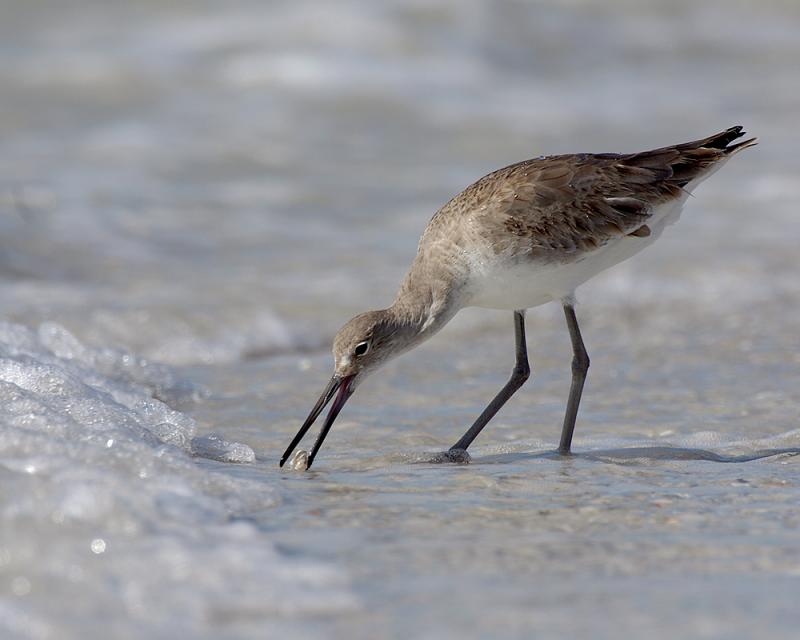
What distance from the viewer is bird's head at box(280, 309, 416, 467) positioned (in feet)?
17.5

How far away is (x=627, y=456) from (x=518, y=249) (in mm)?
912

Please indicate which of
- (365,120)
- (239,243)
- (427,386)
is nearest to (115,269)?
(239,243)

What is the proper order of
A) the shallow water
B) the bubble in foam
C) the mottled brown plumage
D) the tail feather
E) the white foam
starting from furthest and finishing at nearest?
1. the tail feather
2. the mottled brown plumage
3. the bubble in foam
4. the shallow water
5. the white foam

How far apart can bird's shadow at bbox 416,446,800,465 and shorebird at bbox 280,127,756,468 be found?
0.18 ft

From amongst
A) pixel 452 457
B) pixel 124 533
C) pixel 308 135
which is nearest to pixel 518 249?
pixel 452 457

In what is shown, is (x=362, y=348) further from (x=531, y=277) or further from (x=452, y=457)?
(x=531, y=277)

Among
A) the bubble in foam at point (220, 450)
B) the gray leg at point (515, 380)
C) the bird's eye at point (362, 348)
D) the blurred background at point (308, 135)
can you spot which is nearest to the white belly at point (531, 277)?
the gray leg at point (515, 380)

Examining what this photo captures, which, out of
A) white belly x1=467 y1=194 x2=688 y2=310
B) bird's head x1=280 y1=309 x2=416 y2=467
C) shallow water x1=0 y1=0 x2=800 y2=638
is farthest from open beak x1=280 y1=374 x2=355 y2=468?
white belly x1=467 y1=194 x2=688 y2=310

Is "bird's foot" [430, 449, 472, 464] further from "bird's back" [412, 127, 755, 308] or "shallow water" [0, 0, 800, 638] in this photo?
"bird's back" [412, 127, 755, 308]

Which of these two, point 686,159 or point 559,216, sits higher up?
point 686,159

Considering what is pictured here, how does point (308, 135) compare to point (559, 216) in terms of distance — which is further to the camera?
point (308, 135)

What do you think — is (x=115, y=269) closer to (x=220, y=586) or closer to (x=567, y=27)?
Result: (x=220, y=586)

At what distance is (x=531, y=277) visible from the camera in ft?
17.6

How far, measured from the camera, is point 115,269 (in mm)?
→ 9695
